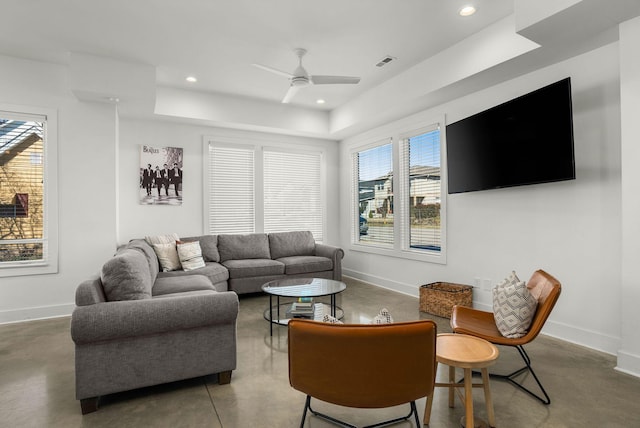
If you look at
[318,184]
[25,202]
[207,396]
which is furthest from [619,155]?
[25,202]

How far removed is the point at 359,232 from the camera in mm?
6504

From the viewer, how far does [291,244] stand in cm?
605

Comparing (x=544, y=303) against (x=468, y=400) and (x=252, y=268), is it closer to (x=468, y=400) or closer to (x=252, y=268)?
(x=468, y=400)

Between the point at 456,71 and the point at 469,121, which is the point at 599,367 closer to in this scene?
the point at 469,121

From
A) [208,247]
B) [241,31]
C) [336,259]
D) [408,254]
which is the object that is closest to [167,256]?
[208,247]

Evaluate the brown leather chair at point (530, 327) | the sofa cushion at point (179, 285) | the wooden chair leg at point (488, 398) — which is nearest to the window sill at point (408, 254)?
the brown leather chair at point (530, 327)

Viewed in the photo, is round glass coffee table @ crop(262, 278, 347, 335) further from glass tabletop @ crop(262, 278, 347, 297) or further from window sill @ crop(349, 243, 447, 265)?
window sill @ crop(349, 243, 447, 265)

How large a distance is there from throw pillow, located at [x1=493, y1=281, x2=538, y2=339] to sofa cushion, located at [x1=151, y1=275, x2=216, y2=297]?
270cm

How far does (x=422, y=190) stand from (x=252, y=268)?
2693mm

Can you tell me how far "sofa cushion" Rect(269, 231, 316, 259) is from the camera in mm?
5934

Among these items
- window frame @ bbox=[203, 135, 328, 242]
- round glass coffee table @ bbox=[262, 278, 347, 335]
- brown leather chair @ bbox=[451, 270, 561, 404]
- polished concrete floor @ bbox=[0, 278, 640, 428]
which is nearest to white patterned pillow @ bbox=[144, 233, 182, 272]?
window frame @ bbox=[203, 135, 328, 242]

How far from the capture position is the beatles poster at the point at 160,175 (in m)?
5.34

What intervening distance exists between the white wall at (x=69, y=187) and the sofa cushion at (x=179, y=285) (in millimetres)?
1146

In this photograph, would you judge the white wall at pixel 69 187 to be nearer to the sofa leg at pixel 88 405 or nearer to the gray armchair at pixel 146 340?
the gray armchair at pixel 146 340
